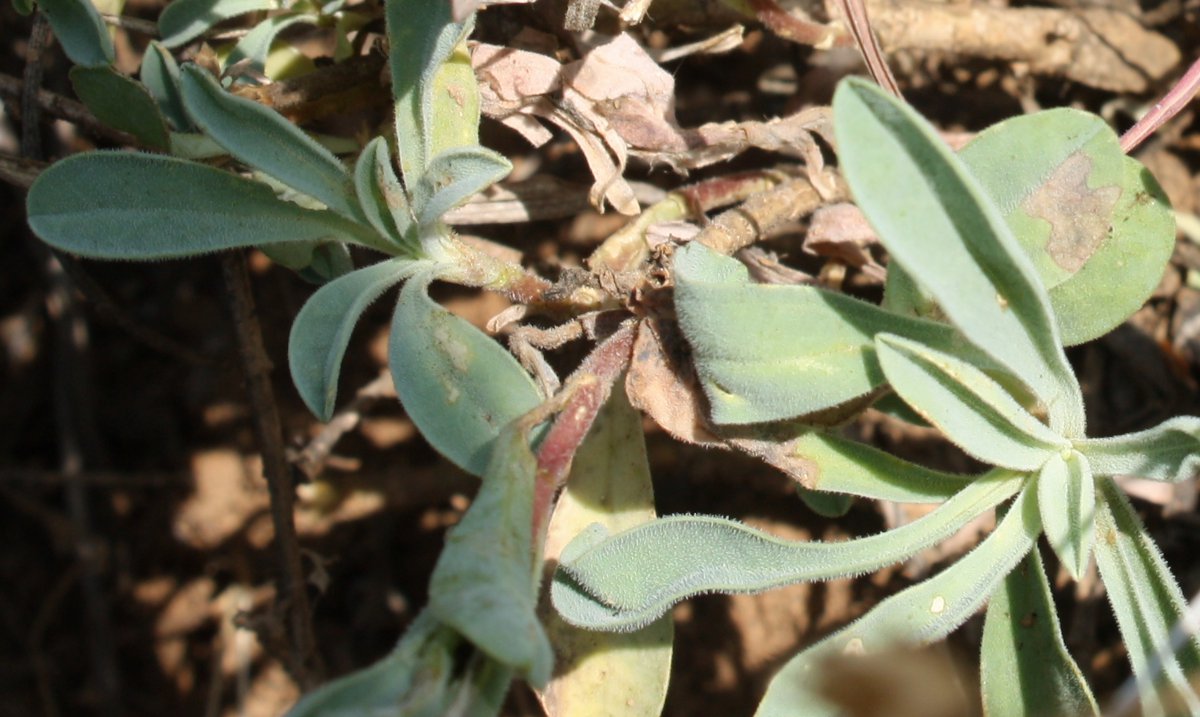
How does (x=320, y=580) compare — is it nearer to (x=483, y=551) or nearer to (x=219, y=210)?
(x=219, y=210)

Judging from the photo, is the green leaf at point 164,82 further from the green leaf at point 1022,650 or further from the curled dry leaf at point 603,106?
the green leaf at point 1022,650

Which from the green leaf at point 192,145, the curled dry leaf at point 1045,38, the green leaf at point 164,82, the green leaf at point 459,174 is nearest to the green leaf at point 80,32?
the green leaf at point 164,82

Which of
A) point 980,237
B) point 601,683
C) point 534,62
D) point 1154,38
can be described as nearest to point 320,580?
point 601,683

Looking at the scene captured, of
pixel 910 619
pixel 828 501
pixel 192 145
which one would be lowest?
pixel 828 501

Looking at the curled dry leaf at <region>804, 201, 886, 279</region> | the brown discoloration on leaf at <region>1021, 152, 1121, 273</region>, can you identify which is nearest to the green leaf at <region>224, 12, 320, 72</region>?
the curled dry leaf at <region>804, 201, 886, 279</region>

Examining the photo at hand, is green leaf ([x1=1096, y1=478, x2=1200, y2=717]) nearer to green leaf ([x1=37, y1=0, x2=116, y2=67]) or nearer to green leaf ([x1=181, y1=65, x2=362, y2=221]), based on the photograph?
green leaf ([x1=181, y1=65, x2=362, y2=221])

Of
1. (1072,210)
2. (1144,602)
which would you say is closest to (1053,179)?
(1072,210)

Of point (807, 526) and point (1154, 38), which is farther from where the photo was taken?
point (807, 526)

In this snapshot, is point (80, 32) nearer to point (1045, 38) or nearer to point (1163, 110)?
point (1163, 110)
